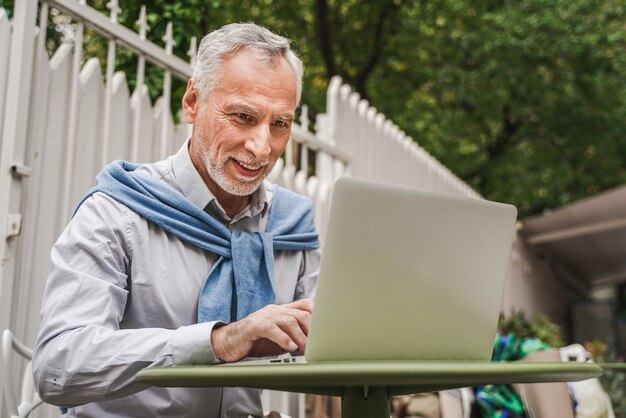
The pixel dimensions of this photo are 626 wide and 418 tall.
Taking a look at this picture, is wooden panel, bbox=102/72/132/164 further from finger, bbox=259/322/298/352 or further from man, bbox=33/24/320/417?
finger, bbox=259/322/298/352

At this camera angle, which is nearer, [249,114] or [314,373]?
[314,373]

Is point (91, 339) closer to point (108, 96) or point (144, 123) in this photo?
point (108, 96)

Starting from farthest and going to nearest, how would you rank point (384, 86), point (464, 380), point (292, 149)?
point (384, 86) → point (292, 149) → point (464, 380)

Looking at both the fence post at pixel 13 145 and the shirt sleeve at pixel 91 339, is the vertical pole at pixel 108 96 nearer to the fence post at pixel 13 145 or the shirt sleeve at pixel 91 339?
the fence post at pixel 13 145

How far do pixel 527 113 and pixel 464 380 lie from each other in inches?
519

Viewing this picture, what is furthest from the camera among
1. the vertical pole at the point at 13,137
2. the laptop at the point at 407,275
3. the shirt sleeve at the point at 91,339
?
the vertical pole at the point at 13,137

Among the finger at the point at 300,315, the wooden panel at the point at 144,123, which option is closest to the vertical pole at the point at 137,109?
the wooden panel at the point at 144,123

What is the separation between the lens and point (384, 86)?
44.0 ft

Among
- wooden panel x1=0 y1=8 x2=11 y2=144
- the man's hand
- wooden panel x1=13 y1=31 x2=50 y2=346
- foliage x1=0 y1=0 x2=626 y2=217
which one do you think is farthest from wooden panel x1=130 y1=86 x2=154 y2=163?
foliage x1=0 y1=0 x2=626 y2=217

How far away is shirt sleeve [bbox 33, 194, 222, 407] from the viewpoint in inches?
64.0

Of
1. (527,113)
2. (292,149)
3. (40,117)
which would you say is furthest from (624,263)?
(40,117)

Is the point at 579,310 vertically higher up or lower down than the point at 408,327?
higher up

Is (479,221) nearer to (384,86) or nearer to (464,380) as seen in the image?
(464,380)

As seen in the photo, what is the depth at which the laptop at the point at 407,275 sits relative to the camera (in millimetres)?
1417
